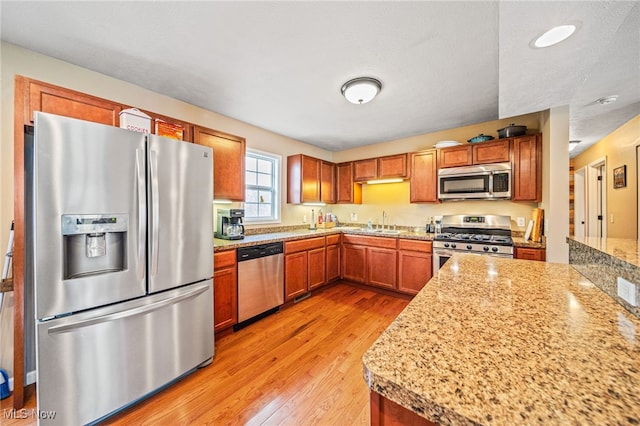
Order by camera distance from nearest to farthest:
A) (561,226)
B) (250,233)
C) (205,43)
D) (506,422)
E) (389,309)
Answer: (506,422)
(205,43)
(561,226)
(389,309)
(250,233)

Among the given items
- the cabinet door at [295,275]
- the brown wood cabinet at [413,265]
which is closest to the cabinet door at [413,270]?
the brown wood cabinet at [413,265]

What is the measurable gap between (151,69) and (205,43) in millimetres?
696

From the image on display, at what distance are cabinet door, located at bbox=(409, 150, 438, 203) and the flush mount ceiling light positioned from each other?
1528mm

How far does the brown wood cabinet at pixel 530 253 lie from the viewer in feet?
8.00

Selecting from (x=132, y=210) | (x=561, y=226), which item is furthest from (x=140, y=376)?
(x=561, y=226)

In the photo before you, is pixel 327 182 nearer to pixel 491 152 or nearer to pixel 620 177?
pixel 491 152

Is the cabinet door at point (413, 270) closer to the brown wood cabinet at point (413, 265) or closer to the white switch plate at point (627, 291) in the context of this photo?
the brown wood cabinet at point (413, 265)

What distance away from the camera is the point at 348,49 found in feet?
5.78

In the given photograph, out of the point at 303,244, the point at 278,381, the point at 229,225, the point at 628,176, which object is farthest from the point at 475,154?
the point at 278,381

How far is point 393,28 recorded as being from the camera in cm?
156

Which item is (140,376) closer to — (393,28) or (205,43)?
(205,43)

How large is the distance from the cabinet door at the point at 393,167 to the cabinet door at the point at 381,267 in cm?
120

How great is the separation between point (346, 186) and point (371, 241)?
1.22 m

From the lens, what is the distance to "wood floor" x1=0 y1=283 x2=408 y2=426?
4.88ft
